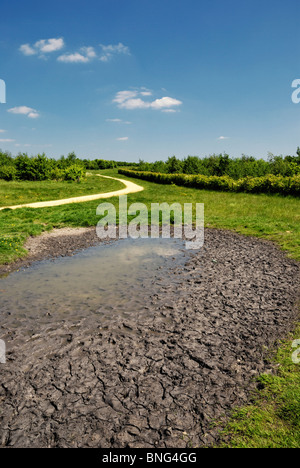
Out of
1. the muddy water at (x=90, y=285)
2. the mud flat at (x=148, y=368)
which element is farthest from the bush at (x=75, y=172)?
the mud flat at (x=148, y=368)

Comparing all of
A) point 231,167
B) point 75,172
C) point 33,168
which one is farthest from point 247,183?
point 33,168

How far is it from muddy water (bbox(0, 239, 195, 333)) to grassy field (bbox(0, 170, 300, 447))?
7.35 ft

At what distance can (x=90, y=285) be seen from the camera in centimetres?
745

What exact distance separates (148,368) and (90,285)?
372 cm

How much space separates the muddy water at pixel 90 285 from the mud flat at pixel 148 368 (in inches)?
7.9

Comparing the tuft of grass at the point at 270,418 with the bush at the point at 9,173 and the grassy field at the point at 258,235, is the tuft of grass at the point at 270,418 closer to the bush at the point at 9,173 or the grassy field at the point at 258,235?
the grassy field at the point at 258,235

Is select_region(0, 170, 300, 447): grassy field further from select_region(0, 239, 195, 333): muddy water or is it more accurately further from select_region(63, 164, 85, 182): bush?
select_region(63, 164, 85, 182): bush

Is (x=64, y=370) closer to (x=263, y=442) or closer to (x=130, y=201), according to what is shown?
(x=263, y=442)

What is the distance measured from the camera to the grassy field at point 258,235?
3.08m

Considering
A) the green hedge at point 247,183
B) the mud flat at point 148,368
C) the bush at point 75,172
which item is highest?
the bush at point 75,172

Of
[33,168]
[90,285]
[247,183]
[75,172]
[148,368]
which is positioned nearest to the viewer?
[148,368]

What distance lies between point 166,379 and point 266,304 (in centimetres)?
323

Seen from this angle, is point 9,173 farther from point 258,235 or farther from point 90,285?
point 90,285

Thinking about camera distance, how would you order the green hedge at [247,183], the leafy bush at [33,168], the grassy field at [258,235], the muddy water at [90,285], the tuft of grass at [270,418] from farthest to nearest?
the leafy bush at [33,168]
the green hedge at [247,183]
the muddy water at [90,285]
the grassy field at [258,235]
the tuft of grass at [270,418]
